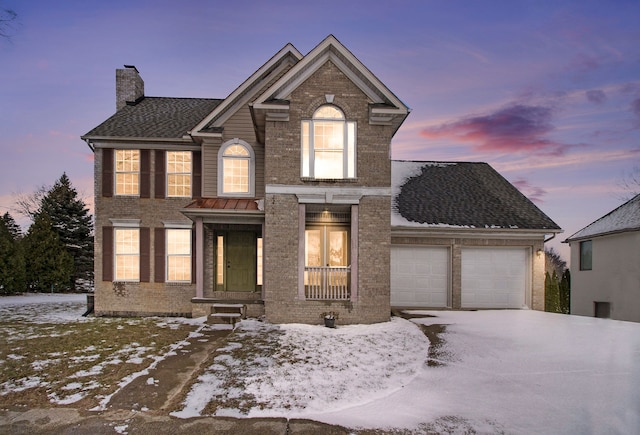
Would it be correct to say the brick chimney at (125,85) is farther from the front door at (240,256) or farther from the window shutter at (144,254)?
the front door at (240,256)

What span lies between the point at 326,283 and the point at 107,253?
26.8 feet

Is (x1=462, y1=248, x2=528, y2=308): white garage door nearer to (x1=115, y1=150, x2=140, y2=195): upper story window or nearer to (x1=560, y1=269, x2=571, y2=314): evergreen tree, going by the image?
(x1=560, y1=269, x2=571, y2=314): evergreen tree

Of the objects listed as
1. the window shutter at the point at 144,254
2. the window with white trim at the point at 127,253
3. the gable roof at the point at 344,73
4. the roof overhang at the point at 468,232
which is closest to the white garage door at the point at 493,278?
the roof overhang at the point at 468,232

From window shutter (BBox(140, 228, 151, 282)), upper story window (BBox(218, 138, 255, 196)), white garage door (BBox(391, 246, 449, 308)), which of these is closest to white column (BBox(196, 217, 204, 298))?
upper story window (BBox(218, 138, 255, 196))

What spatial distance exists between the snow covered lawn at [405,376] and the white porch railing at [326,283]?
3.20 feet

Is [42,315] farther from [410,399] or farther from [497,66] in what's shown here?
[497,66]

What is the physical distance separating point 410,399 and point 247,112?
10.4 metres

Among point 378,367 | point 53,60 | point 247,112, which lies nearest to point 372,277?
point 378,367

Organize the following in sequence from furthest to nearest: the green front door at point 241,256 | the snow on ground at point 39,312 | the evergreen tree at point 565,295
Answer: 1. the evergreen tree at point 565,295
2. the green front door at point 241,256
3. the snow on ground at point 39,312

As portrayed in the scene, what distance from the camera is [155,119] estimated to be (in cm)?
1338

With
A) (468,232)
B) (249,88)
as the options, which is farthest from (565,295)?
(249,88)

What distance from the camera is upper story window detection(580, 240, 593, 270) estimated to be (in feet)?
55.3

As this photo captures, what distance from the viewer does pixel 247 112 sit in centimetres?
1214

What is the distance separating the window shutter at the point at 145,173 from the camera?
12.4 metres
